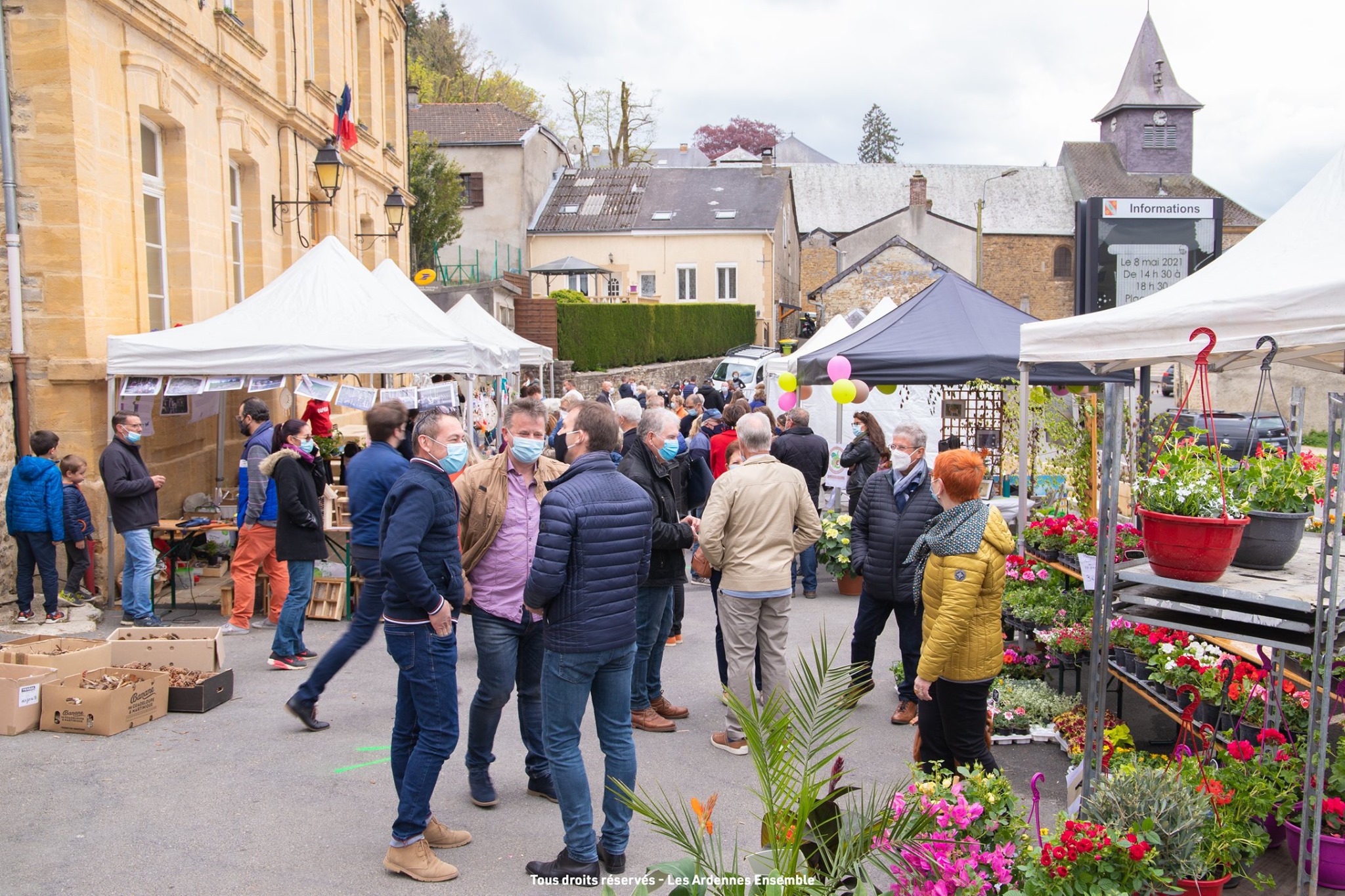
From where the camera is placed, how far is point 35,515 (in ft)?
25.1

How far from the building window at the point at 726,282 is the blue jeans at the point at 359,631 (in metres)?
35.4

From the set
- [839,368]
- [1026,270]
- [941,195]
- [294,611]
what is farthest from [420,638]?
[941,195]

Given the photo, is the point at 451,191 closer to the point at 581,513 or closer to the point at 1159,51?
the point at 581,513

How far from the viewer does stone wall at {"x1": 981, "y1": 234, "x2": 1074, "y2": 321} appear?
179 feet

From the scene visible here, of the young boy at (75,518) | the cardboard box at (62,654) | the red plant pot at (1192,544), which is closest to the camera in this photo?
the red plant pot at (1192,544)

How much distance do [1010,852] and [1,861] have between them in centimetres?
400

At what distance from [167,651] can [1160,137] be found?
62782 mm

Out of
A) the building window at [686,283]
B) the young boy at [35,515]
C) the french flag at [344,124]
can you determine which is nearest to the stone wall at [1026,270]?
the building window at [686,283]

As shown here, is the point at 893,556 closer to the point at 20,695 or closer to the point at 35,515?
the point at 20,695

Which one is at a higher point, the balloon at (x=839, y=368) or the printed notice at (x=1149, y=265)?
the printed notice at (x=1149, y=265)

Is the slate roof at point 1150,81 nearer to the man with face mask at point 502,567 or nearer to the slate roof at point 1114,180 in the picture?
the slate roof at point 1114,180

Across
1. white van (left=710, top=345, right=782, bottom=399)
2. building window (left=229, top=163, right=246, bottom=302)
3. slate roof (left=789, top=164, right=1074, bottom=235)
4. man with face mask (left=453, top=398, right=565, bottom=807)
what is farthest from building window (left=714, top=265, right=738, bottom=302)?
man with face mask (left=453, top=398, right=565, bottom=807)

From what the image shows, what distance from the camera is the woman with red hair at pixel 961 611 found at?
4.32 metres

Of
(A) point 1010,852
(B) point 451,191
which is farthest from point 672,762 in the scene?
(B) point 451,191
